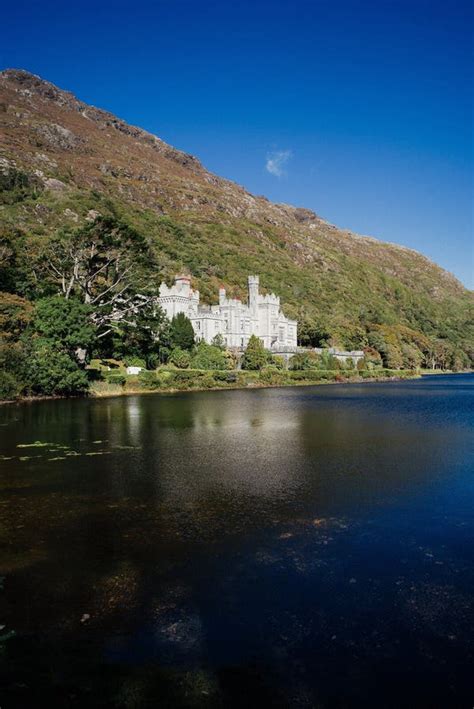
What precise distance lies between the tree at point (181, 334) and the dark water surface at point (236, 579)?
4901cm

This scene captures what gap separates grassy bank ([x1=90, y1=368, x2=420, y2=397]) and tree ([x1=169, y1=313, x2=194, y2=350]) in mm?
8959

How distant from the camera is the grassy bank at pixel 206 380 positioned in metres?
48.2

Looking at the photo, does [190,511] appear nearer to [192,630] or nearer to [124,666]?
[192,630]

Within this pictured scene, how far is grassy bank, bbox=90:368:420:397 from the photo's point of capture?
4819 centimetres

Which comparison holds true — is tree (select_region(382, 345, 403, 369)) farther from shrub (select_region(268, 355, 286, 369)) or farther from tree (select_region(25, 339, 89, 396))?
tree (select_region(25, 339, 89, 396))

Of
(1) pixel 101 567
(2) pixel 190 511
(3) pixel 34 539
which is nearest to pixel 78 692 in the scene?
(1) pixel 101 567

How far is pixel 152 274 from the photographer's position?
56.0m

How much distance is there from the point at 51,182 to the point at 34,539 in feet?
424

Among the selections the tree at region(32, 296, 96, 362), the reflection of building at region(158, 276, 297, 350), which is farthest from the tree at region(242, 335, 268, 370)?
the tree at region(32, 296, 96, 362)

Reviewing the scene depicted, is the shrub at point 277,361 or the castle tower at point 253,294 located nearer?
the shrub at point 277,361

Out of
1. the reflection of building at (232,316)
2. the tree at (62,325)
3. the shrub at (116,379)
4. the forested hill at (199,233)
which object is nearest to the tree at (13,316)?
the tree at (62,325)

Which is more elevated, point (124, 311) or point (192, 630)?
Answer: point (124, 311)

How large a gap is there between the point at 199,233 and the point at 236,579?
143956 mm

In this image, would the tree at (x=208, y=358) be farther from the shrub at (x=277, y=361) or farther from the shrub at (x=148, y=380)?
the shrub at (x=148, y=380)
